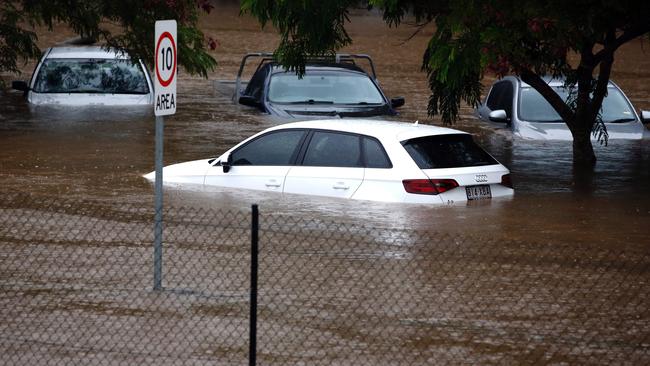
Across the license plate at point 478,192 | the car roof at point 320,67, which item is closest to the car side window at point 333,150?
the license plate at point 478,192

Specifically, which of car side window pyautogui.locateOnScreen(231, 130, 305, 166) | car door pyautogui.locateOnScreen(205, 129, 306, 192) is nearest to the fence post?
car door pyautogui.locateOnScreen(205, 129, 306, 192)

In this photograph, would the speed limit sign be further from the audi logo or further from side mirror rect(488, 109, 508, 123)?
side mirror rect(488, 109, 508, 123)

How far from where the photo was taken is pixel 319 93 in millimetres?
22266

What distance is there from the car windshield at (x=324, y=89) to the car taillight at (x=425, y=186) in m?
7.65

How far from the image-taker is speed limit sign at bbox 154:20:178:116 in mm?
11008

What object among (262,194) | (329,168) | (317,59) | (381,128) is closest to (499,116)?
(317,59)

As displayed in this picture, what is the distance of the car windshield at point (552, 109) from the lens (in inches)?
856

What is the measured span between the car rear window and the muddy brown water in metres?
0.47

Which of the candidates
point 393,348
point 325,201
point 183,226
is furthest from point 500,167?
point 393,348

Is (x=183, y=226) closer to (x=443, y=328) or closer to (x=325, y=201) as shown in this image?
(x=325, y=201)

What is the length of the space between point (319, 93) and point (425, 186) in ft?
26.3

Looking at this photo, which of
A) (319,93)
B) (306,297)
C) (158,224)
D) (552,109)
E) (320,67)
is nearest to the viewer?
(158,224)

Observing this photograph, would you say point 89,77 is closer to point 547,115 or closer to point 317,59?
point 317,59

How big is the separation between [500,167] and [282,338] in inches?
238
